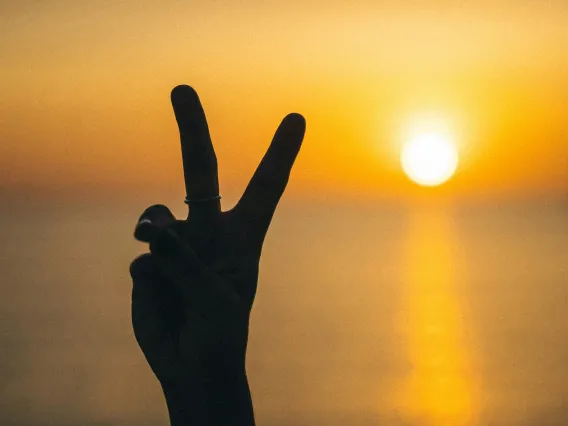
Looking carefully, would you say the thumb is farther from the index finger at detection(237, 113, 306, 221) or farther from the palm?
the index finger at detection(237, 113, 306, 221)

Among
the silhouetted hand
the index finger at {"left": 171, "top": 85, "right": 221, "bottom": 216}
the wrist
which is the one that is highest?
the index finger at {"left": 171, "top": 85, "right": 221, "bottom": 216}

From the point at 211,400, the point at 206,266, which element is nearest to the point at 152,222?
the point at 206,266


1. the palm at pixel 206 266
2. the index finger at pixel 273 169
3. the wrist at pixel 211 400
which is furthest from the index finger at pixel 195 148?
the wrist at pixel 211 400

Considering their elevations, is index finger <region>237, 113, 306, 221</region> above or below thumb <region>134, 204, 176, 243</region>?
above

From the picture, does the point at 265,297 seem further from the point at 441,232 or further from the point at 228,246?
the point at 441,232

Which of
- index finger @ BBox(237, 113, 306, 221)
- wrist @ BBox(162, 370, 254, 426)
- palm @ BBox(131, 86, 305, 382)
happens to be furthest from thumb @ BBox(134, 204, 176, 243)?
wrist @ BBox(162, 370, 254, 426)

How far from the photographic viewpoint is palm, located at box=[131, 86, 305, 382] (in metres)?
2.31

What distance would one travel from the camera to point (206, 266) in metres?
2.35

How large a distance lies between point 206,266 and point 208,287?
0.07m

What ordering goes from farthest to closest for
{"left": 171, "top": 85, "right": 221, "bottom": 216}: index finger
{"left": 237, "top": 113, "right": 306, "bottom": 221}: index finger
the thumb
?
1. {"left": 237, "top": 113, "right": 306, "bottom": 221}: index finger
2. {"left": 171, "top": 85, "right": 221, "bottom": 216}: index finger
3. the thumb

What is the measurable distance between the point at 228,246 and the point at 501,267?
45140 mm

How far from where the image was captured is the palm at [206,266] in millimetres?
2307

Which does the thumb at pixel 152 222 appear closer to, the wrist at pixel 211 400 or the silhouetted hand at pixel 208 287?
the silhouetted hand at pixel 208 287

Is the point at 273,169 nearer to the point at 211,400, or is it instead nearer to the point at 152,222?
the point at 152,222
